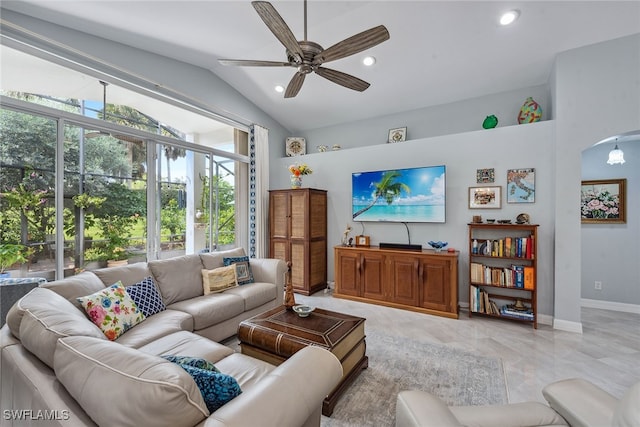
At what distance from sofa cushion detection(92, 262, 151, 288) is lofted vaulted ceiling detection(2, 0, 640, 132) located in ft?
7.86

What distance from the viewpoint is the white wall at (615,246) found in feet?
12.0

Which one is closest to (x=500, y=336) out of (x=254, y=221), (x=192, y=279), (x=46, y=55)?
(x=192, y=279)

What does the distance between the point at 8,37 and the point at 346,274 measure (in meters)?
4.37

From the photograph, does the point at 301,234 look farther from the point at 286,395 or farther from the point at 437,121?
the point at 286,395

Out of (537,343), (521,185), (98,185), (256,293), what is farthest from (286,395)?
(521,185)

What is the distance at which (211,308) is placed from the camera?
2576 mm

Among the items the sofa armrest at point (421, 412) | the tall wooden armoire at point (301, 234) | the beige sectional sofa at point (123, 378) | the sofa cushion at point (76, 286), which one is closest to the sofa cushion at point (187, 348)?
the beige sectional sofa at point (123, 378)

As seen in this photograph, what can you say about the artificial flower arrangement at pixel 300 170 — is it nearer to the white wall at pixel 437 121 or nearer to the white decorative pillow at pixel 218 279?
the white wall at pixel 437 121

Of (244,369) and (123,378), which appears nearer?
(123,378)

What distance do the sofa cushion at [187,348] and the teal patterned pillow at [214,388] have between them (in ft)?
Answer: 2.59

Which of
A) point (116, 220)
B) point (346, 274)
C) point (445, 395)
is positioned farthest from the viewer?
point (346, 274)

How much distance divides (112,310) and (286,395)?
1804 mm

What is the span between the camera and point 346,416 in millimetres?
1789

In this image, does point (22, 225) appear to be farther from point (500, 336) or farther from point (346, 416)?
point (500, 336)
